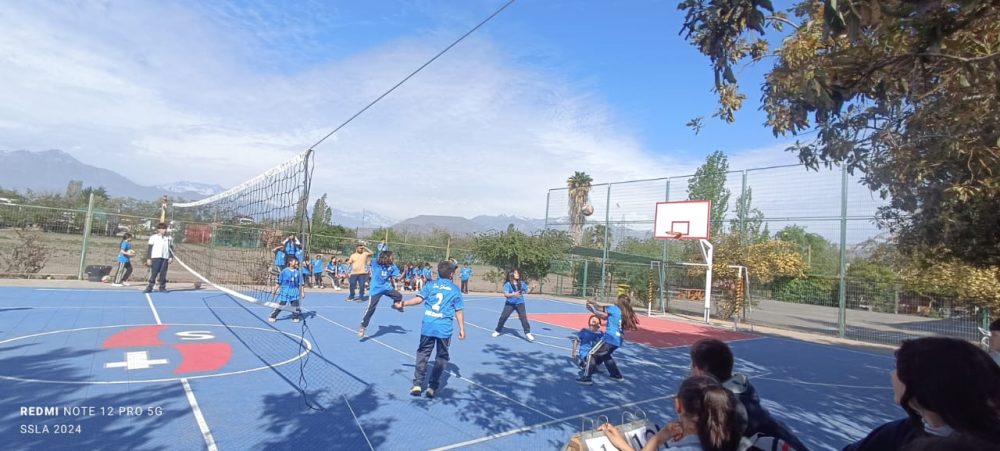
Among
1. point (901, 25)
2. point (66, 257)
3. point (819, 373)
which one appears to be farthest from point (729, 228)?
point (66, 257)

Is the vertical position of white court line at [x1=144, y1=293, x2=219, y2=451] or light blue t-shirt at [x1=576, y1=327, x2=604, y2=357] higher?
light blue t-shirt at [x1=576, y1=327, x2=604, y2=357]

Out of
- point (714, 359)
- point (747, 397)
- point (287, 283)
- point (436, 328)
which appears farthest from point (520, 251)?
point (747, 397)

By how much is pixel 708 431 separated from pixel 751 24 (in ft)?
8.24

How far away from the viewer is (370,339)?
1004cm

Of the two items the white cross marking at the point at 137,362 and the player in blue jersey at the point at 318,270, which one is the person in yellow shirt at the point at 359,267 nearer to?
the player in blue jersey at the point at 318,270

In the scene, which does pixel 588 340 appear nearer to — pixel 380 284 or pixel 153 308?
pixel 380 284

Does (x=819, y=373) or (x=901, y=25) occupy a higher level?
(x=901, y=25)

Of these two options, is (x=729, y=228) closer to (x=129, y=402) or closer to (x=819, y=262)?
(x=819, y=262)

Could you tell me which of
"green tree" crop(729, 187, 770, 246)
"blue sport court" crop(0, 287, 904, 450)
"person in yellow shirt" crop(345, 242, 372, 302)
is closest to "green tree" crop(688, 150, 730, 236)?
"green tree" crop(729, 187, 770, 246)

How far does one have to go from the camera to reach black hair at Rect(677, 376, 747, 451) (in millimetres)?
2410

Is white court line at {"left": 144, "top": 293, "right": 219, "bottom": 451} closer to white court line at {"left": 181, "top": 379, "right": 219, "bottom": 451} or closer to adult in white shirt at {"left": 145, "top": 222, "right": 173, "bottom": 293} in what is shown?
white court line at {"left": 181, "top": 379, "right": 219, "bottom": 451}

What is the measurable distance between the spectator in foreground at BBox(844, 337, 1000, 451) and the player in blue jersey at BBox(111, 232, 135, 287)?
58.8 ft

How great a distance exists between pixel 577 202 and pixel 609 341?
27476 millimetres

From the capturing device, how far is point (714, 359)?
311cm
